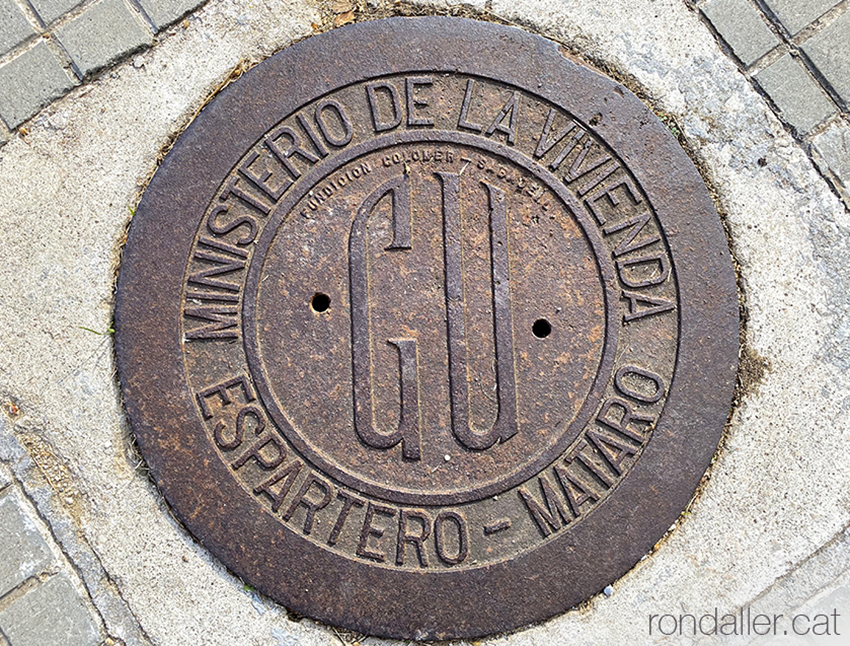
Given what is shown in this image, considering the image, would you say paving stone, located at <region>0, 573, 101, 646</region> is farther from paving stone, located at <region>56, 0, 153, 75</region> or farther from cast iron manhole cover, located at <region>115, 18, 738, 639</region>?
paving stone, located at <region>56, 0, 153, 75</region>

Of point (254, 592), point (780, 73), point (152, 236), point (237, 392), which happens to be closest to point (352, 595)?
point (254, 592)

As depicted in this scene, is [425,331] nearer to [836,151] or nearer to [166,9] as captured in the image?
[166,9]

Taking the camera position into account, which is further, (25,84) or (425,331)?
(25,84)

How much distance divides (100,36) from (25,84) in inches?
11.6

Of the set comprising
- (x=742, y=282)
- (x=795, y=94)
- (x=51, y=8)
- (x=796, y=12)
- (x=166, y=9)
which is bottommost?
(x=742, y=282)

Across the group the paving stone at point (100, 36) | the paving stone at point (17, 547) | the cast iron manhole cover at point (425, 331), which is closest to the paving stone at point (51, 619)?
the paving stone at point (17, 547)

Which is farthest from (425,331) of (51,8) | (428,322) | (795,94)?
(51,8)

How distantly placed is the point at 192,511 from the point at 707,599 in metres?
1.66

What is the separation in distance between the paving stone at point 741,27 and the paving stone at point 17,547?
2809 mm

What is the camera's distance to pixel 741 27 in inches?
86.7

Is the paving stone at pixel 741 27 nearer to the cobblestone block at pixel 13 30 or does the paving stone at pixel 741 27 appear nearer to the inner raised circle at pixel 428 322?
the inner raised circle at pixel 428 322

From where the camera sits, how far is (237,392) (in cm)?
202

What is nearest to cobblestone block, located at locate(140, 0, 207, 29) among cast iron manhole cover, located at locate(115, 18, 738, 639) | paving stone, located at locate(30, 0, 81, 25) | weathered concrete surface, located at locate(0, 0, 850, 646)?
weathered concrete surface, located at locate(0, 0, 850, 646)

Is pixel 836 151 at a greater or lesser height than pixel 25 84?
lesser
